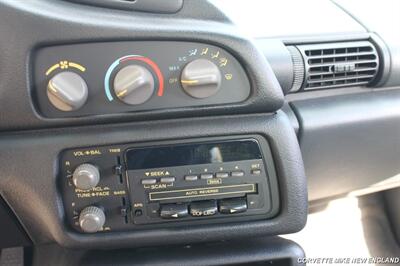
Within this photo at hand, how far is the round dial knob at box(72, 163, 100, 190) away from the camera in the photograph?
2.45 feet

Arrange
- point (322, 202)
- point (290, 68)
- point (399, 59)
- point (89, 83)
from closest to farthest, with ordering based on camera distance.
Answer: point (89, 83) < point (290, 68) < point (399, 59) < point (322, 202)

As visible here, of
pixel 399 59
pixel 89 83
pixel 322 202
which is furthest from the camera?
pixel 322 202

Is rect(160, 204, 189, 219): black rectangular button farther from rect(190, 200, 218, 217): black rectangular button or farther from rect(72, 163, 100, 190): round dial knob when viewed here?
rect(72, 163, 100, 190): round dial knob

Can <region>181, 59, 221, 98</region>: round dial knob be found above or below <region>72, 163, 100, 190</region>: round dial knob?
above

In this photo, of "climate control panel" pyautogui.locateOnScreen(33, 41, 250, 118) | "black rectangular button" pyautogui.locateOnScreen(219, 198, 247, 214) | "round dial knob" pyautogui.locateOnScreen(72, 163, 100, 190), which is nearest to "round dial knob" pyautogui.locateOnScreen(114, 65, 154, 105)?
"climate control panel" pyautogui.locateOnScreen(33, 41, 250, 118)

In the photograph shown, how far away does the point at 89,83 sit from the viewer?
0.74 meters

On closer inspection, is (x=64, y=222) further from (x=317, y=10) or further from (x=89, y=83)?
(x=317, y=10)

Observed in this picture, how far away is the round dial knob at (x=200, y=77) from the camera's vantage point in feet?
2.40

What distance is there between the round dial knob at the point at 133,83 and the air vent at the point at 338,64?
0.41 meters

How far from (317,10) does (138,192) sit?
2.30ft

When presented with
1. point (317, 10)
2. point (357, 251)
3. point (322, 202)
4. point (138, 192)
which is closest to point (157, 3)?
point (138, 192)

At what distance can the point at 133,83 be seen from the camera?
28.4 inches

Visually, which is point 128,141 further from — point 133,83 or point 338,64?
point 338,64

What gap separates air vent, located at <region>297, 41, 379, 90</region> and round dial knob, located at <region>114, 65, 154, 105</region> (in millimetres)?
407
